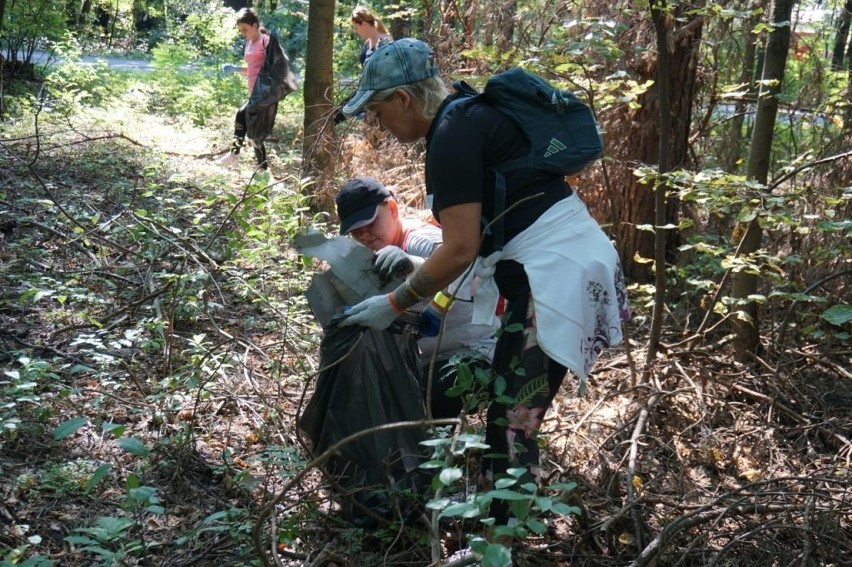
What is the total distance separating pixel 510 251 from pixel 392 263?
56 cm

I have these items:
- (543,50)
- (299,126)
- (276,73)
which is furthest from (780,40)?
(299,126)

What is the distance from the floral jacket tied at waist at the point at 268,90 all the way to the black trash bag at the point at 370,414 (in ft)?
21.4

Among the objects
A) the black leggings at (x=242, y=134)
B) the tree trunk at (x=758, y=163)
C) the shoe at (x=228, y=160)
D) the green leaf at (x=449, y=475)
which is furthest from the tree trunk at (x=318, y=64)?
the green leaf at (x=449, y=475)

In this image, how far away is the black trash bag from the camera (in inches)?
117

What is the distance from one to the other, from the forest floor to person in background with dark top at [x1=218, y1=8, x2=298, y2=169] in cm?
358

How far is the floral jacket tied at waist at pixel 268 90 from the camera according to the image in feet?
29.7

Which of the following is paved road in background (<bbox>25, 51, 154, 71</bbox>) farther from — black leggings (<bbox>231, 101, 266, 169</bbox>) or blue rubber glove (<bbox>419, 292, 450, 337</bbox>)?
blue rubber glove (<bbox>419, 292, 450, 337</bbox>)

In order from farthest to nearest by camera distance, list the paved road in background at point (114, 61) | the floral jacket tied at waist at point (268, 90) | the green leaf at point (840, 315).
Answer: the paved road in background at point (114, 61) < the floral jacket tied at waist at point (268, 90) < the green leaf at point (840, 315)

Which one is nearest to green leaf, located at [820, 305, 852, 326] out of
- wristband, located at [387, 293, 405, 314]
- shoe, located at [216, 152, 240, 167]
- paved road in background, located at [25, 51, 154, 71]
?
wristband, located at [387, 293, 405, 314]

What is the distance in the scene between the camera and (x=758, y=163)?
435 cm

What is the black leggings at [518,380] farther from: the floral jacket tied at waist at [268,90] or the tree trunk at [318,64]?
the floral jacket tied at waist at [268,90]

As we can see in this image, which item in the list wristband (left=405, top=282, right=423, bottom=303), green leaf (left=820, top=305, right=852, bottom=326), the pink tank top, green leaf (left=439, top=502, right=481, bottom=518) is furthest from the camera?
the pink tank top

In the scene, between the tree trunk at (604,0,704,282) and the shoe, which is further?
the shoe

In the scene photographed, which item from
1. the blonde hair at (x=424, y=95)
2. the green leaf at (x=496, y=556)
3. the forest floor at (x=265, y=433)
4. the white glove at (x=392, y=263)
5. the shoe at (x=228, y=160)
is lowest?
the forest floor at (x=265, y=433)
